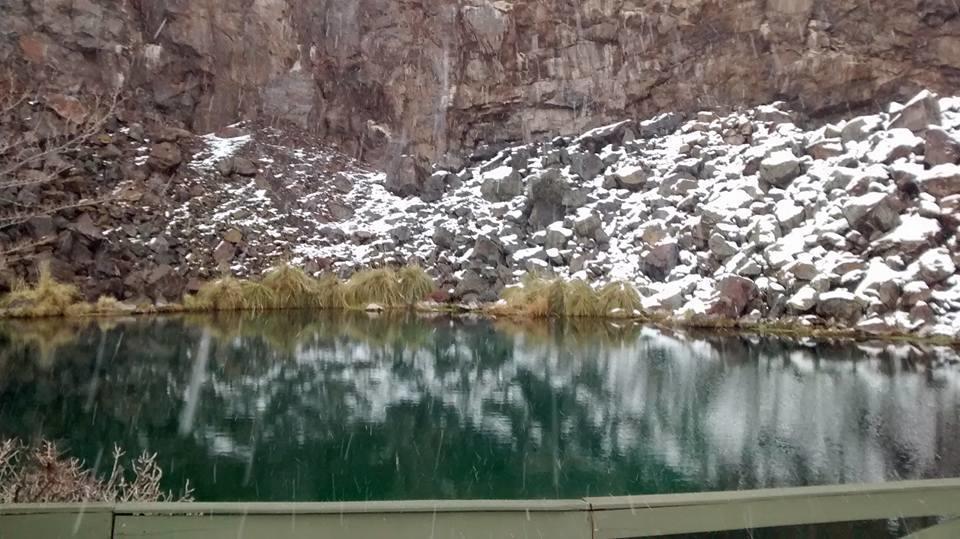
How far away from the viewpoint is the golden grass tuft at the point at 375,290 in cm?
2017

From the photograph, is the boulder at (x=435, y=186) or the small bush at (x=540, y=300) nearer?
the small bush at (x=540, y=300)

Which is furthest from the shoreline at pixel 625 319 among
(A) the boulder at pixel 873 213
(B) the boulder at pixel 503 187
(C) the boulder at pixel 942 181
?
(B) the boulder at pixel 503 187

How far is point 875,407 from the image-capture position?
788 cm

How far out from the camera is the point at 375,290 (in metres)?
20.2

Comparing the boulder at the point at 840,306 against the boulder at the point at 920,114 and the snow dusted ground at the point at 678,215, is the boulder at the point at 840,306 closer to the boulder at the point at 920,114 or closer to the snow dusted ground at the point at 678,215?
the snow dusted ground at the point at 678,215

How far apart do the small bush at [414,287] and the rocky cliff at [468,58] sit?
24.9 ft

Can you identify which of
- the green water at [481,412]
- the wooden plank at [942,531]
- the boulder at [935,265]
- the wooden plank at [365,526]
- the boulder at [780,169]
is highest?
the boulder at [780,169]

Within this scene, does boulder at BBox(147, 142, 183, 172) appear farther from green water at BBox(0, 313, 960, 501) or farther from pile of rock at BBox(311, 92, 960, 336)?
green water at BBox(0, 313, 960, 501)

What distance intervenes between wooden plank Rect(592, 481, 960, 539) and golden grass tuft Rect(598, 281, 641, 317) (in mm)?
15382

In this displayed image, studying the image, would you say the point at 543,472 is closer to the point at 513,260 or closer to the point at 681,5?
the point at 513,260

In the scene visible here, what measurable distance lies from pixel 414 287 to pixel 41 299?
31.0 ft

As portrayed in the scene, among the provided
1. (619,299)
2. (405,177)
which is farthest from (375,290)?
(619,299)

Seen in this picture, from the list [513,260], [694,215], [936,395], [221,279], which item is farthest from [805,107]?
[221,279]

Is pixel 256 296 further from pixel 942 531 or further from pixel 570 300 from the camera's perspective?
pixel 942 531
